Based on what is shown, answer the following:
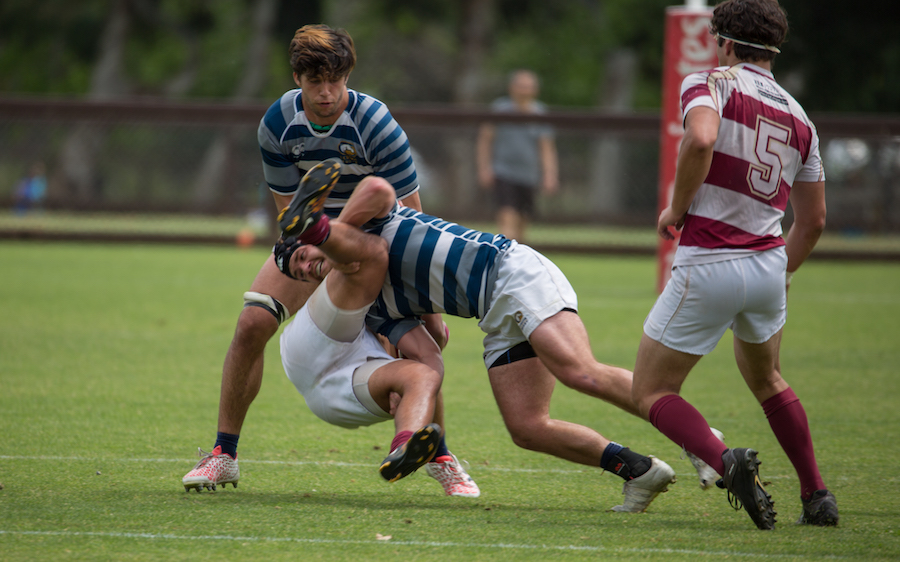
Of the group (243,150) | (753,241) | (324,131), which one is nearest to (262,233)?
(243,150)

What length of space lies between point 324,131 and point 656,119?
35.5ft

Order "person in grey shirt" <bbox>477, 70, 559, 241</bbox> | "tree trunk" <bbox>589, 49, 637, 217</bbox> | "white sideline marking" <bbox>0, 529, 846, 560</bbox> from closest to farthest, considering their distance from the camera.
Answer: "white sideline marking" <bbox>0, 529, 846, 560</bbox> → "person in grey shirt" <bbox>477, 70, 559, 241</bbox> → "tree trunk" <bbox>589, 49, 637, 217</bbox>

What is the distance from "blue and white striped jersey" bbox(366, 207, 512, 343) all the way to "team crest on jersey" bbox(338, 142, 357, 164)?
1.24 feet

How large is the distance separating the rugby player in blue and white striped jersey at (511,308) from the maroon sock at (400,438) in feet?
1.79

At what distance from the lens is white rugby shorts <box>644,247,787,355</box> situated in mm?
3209

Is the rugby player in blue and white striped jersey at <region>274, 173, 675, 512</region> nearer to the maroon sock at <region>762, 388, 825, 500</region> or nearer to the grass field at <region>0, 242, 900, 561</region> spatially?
the grass field at <region>0, 242, 900, 561</region>

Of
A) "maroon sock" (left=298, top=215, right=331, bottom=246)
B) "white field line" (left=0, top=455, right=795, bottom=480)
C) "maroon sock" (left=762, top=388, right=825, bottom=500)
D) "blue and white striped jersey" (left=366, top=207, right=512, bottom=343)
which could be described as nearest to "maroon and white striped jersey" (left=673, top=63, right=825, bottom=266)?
"maroon sock" (left=762, top=388, right=825, bottom=500)

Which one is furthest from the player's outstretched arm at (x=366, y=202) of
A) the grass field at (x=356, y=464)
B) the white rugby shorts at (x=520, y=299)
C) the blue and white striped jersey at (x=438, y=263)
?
the grass field at (x=356, y=464)

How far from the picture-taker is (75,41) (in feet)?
115

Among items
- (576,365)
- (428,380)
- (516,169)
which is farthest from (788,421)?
(516,169)

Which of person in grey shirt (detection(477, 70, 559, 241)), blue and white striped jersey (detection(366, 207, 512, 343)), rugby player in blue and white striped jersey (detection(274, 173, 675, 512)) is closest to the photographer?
rugby player in blue and white striped jersey (detection(274, 173, 675, 512))

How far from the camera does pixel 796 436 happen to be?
3469mm

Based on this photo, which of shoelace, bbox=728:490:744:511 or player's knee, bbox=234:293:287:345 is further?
player's knee, bbox=234:293:287:345

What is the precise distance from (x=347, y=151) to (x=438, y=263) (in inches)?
28.0
